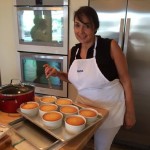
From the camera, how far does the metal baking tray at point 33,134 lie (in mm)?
763

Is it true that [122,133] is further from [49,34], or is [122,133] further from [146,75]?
[49,34]

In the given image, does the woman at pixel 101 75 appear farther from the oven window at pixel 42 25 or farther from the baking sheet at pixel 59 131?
the oven window at pixel 42 25

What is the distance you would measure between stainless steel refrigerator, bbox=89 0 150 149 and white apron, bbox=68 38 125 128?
2.01ft

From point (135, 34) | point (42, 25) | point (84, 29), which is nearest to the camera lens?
point (84, 29)

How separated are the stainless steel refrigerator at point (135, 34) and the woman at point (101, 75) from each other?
580mm

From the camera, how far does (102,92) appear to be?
117cm

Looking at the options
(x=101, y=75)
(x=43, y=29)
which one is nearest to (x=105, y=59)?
(x=101, y=75)

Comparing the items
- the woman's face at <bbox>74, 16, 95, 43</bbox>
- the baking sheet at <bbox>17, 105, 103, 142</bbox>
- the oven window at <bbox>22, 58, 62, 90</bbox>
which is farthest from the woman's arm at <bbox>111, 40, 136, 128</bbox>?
the oven window at <bbox>22, 58, 62, 90</bbox>

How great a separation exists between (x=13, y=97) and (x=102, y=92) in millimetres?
537

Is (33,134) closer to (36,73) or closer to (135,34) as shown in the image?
(135,34)

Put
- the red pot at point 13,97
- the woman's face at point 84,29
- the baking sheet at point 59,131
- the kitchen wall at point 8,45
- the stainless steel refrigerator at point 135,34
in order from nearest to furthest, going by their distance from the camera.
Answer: the baking sheet at point 59,131, the red pot at point 13,97, the woman's face at point 84,29, the stainless steel refrigerator at point 135,34, the kitchen wall at point 8,45

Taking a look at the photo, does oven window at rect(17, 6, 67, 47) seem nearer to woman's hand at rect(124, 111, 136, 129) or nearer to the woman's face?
the woman's face

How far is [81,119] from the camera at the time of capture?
84 cm

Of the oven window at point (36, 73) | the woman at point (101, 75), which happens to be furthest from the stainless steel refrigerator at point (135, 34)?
the oven window at point (36, 73)
